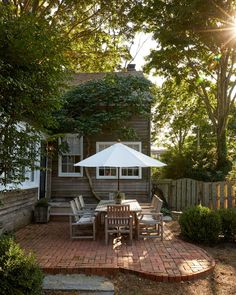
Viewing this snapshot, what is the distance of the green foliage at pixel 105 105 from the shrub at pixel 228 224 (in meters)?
5.78

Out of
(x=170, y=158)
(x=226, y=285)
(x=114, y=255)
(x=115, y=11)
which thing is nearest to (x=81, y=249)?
(x=114, y=255)

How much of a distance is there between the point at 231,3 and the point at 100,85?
235 inches

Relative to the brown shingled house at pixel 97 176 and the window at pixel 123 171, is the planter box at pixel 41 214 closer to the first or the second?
the brown shingled house at pixel 97 176

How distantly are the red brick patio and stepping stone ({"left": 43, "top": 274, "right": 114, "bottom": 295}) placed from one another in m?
0.20

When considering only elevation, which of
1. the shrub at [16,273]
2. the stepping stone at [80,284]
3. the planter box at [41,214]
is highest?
the shrub at [16,273]

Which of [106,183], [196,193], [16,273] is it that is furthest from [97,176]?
[16,273]

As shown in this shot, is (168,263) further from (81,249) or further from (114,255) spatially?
(81,249)

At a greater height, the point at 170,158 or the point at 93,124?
the point at 93,124

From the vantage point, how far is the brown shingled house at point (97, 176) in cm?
1330

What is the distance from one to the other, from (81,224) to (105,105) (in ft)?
20.8

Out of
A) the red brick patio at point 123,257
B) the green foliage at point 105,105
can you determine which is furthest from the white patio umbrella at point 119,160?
the green foliage at point 105,105

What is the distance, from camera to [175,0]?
8414 mm

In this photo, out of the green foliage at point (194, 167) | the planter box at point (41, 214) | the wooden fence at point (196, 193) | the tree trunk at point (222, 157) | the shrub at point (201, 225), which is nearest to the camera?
the shrub at point (201, 225)

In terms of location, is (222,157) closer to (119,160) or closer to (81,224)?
(119,160)
